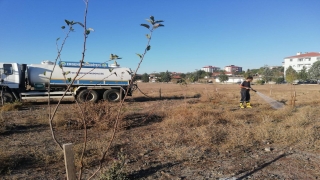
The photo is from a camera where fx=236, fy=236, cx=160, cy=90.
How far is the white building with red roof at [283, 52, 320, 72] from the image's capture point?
296 feet

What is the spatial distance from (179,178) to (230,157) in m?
1.39

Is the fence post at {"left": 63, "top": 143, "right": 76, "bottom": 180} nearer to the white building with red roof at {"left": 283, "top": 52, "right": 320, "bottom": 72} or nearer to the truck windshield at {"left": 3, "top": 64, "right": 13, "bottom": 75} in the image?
the truck windshield at {"left": 3, "top": 64, "right": 13, "bottom": 75}

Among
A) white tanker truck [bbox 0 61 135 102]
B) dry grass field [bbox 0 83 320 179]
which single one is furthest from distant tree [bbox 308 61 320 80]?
dry grass field [bbox 0 83 320 179]

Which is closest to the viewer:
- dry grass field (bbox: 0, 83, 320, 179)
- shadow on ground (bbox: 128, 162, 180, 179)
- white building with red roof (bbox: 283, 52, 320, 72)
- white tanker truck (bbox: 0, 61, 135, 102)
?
shadow on ground (bbox: 128, 162, 180, 179)

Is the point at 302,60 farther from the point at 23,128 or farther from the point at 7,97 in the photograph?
the point at 23,128

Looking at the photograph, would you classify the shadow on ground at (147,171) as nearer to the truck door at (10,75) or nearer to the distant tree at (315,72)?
the truck door at (10,75)

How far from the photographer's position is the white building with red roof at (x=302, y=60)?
90.3m

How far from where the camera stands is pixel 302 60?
94.4m

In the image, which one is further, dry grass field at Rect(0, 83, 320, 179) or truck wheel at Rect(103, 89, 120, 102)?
truck wheel at Rect(103, 89, 120, 102)

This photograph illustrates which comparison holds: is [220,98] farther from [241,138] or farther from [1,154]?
[1,154]

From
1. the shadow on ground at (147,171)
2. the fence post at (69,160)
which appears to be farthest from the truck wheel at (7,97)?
the fence post at (69,160)

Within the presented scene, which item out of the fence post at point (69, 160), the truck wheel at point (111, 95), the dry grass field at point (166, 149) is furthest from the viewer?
the truck wheel at point (111, 95)

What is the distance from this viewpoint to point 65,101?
15.0 metres

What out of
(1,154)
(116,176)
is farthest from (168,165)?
(1,154)
